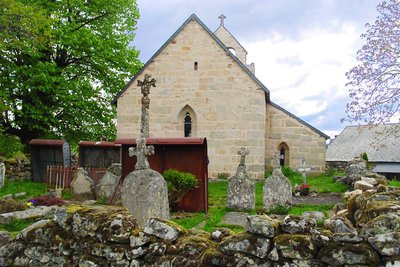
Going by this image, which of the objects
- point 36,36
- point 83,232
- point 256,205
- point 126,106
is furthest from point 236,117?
point 83,232

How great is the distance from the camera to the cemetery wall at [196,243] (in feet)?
11.2

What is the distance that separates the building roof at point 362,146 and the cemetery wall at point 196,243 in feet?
121

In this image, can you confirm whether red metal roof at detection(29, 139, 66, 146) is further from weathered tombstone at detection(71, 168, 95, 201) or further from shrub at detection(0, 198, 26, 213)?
shrub at detection(0, 198, 26, 213)

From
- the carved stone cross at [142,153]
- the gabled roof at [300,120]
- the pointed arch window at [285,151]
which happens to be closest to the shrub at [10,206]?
the carved stone cross at [142,153]

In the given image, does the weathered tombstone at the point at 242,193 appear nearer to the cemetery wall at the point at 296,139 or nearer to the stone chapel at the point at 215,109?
the stone chapel at the point at 215,109

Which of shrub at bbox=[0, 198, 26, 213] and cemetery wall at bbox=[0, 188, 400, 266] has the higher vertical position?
cemetery wall at bbox=[0, 188, 400, 266]

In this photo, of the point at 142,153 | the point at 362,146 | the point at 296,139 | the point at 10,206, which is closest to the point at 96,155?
the point at 10,206

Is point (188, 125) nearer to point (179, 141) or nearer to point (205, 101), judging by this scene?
point (205, 101)

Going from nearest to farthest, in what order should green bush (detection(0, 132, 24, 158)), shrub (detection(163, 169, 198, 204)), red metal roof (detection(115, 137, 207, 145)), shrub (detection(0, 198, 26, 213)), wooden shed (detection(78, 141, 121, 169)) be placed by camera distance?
shrub (detection(0, 198, 26, 213)) < shrub (detection(163, 169, 198, 204)) < red metal roof (detection(115, 137, 207, 145)) < wooden shed (detection(78, 141, 121, 169)) < green bush (detection(0, 132, 24, 158))

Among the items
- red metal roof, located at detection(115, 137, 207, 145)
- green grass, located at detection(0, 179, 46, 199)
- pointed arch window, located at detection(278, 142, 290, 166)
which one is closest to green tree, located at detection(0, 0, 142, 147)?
green grass, located at detection(0, 179, 46, 199)

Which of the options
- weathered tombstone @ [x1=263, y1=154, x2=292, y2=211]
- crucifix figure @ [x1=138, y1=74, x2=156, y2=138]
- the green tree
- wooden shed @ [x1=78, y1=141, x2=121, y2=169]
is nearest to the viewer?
crucifix figure @ [x1=138, y1=74, x2=156, y2=138]

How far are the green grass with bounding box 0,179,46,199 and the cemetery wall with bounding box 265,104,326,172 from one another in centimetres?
1054

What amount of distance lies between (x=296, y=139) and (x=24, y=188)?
1225 cm

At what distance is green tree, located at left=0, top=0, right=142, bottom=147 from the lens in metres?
22.1
